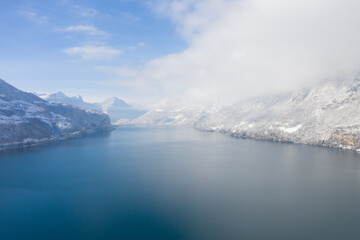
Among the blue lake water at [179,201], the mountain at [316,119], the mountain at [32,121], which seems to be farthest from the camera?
the mountain at [32,121]

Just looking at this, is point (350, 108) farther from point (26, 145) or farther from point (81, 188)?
point (26, 145)

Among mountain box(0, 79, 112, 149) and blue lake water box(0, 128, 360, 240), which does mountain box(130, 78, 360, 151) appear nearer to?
blue lake water box(0, 128, 360, 240)

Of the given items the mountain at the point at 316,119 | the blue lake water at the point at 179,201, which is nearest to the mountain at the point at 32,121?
the blue lake water at the point at 179,201

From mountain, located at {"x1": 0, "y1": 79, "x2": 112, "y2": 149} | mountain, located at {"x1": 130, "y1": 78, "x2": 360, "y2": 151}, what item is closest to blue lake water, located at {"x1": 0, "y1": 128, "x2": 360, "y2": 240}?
mountain, located at {"x1": 130, "y1": 78, "x2": 360, "y2": 151}

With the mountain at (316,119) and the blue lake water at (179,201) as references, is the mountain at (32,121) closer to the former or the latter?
the blue lake water at (179,201)

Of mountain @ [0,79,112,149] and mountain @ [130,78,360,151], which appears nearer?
mountain @ [130,78,360,151]

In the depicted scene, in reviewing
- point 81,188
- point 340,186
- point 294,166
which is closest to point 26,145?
point 81,188

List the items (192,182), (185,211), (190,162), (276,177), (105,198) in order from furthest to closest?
(190,162), (276,177), (192,182), (105,198), (185,211)
